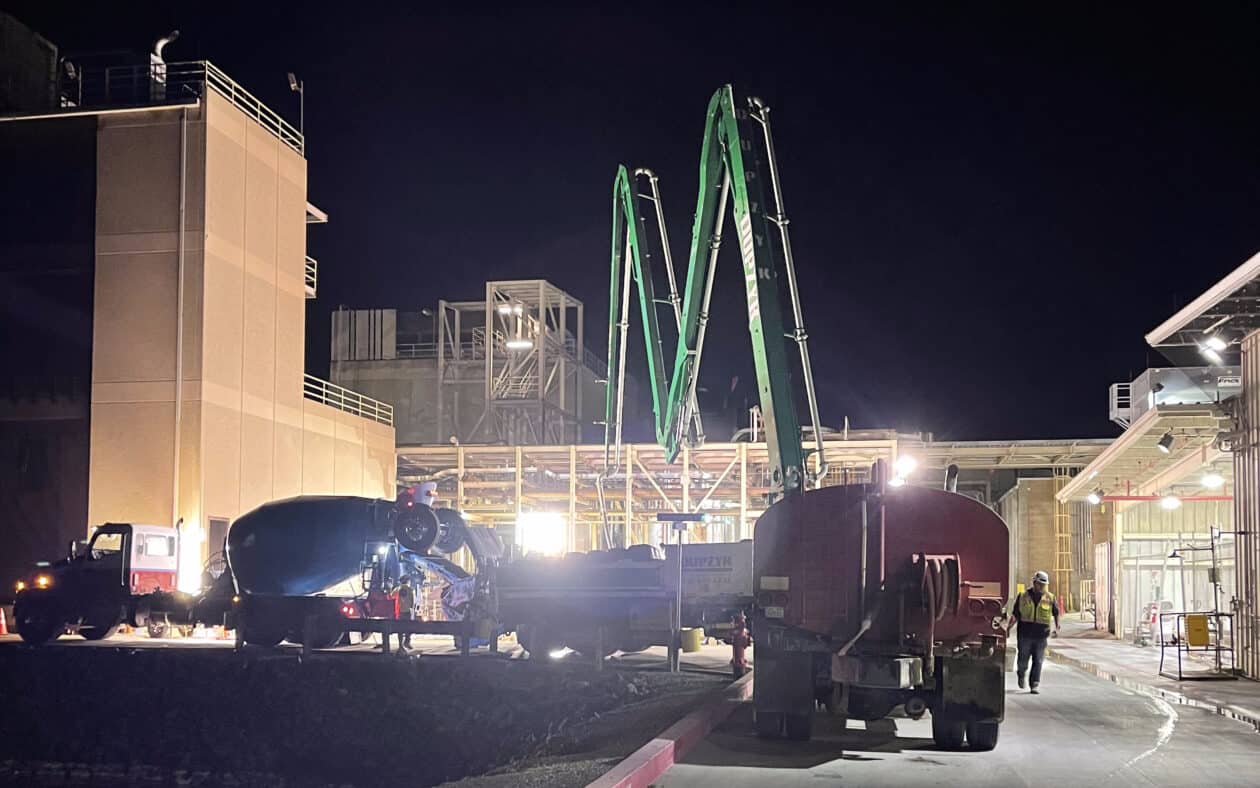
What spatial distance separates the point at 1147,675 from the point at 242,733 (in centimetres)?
1697

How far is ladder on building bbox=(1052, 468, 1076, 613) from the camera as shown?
51250 mm

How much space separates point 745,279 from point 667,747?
9.73m

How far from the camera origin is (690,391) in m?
25.8

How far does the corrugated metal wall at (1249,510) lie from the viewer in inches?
867

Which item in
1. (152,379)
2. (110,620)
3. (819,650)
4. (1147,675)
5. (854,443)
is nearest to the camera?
(819,650)

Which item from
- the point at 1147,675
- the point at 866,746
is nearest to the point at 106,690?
the point at 866,746

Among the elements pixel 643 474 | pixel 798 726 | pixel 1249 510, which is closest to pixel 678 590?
pixel 798 726

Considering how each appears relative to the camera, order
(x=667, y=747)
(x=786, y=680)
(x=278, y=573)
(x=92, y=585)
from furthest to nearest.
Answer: (x=92, y=585), (x=278, y=573), (x=786, y=680), (x=667, y=747)

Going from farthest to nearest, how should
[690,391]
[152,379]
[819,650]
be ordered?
1. [152,379]
2. [690,391]
3. [819,650]

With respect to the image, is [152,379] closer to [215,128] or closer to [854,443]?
[215,128]

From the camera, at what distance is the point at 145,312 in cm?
3459

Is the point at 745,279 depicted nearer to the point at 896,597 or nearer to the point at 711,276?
the point at 711,276

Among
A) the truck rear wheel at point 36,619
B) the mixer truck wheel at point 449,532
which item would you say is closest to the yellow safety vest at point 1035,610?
the mixer truck wheel at point 449,532

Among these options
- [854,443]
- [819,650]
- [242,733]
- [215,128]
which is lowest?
[242,733]
